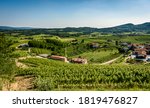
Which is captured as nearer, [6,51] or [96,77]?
[6,51]

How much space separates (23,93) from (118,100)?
90.0 inches

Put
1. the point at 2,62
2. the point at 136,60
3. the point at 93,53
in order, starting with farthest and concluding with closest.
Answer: the point at 93,53 → the point at 136,60 → the point at 2,62

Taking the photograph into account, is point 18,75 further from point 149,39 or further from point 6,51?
point 149,39

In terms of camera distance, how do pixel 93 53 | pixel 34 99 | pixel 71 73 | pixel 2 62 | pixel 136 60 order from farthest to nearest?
pixel 93 53
pixel 136 60
pixel 71 73
pixel 2 62
pixel 34 99

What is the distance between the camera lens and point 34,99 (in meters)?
6.55

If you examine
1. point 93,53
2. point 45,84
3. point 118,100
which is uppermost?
point 118,100

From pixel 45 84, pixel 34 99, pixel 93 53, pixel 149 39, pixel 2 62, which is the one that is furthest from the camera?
pixel 149 39

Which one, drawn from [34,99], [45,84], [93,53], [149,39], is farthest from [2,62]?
[149,39]

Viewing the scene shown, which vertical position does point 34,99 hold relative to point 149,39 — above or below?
above

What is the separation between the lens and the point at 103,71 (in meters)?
23.1

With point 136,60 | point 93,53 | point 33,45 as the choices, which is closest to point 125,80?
point 136,60

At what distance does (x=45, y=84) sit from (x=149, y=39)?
7041 cm

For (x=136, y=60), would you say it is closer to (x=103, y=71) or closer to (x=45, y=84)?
(x=103, y=71)

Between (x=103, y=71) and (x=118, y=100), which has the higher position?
(x=118, y=100)
